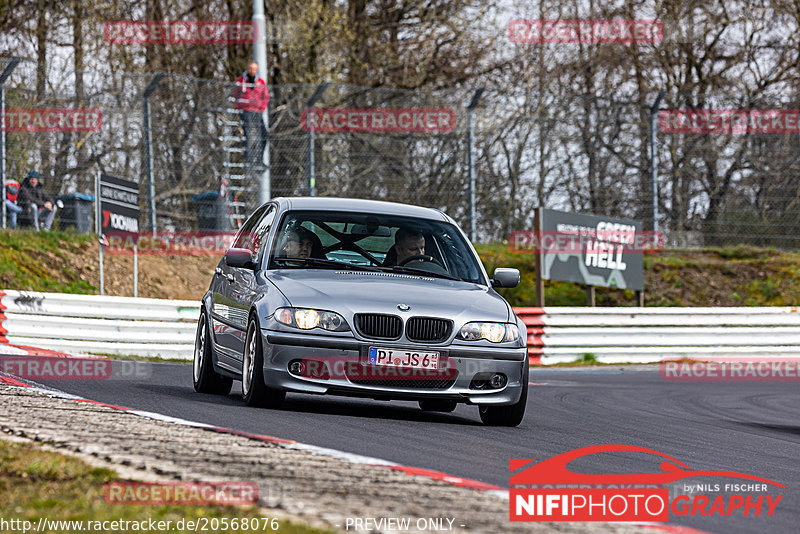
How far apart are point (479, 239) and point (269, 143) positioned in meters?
4.13

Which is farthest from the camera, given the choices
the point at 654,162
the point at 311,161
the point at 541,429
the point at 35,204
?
the point at 654,162

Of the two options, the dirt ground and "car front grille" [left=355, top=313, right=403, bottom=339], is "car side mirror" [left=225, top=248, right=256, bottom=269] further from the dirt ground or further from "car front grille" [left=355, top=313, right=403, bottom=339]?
the dirt ground

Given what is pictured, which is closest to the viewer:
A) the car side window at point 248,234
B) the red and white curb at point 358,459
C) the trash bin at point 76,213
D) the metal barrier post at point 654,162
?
the red and white curb at point 358,459

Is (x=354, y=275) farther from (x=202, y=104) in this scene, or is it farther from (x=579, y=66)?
(x=579, y=66)

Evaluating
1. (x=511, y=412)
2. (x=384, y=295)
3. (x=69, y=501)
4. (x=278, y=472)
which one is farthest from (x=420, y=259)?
(x=69, y=501)

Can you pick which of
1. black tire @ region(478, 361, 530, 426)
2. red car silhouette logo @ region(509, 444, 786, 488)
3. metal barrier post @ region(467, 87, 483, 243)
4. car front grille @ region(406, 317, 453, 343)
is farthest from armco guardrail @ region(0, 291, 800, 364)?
red car silhouette logo @ region(509, 444, 786, 488)

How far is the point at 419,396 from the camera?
817cm

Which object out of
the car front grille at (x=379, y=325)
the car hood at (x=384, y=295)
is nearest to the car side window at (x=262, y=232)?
the car hood at (x=384, y=295)

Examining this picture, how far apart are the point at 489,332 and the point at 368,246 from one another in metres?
1.39

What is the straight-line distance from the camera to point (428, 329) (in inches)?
320

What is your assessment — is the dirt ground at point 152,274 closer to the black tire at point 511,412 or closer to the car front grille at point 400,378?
the black tire at point 511,412

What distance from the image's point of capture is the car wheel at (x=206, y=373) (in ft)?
32.1

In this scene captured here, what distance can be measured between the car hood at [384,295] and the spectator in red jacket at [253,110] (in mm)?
13097

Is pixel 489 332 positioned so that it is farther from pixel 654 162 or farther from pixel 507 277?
pixel 654 162
